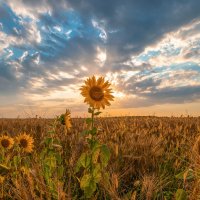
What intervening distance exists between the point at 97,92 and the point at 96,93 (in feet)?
0.05

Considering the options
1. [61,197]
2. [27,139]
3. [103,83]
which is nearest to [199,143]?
[103,83]

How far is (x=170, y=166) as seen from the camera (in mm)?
4078

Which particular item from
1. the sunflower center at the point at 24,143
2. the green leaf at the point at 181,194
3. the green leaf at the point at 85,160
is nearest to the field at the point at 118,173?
the green leaf at the point at 181,194

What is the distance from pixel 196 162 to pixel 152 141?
1474 millimetres

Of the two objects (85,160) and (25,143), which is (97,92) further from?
(25,143)

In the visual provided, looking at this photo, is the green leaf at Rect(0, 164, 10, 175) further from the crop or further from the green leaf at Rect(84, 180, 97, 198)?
the green leaf at Rect(84, 180, 97, 198)

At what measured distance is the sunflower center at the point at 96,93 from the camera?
323 centimetres

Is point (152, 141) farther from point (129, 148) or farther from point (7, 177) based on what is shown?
point (7, 177)

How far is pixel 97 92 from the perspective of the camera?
325 centimetres

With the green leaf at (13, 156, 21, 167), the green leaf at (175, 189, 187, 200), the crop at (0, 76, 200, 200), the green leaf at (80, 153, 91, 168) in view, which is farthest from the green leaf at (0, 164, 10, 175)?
the green leaf at (175, 189, 187, 200)

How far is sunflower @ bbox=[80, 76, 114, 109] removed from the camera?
3221 mm

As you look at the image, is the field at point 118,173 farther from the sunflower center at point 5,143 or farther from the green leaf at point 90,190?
the sunflower center at point 5,143

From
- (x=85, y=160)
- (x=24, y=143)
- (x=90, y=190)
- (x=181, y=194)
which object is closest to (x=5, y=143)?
(x=24, y=143)

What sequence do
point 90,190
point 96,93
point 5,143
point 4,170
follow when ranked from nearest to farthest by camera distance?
point 90,190 → point 96,93 → point 4,170 → point 5,143
